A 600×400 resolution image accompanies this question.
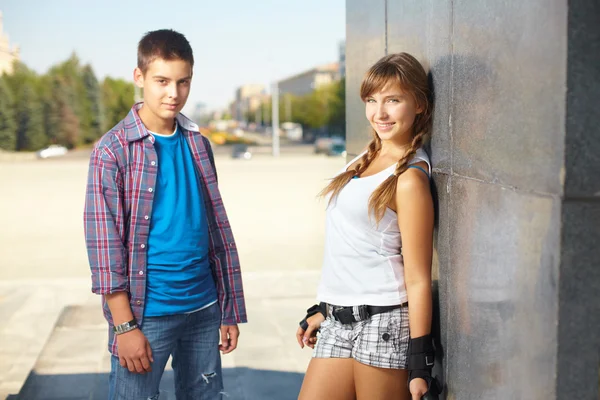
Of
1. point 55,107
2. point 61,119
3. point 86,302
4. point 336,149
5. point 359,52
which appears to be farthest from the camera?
point 55,107

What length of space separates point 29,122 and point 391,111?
261ft

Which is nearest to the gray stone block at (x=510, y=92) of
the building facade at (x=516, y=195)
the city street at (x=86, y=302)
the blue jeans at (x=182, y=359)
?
the building facade at (x=516, y=195)

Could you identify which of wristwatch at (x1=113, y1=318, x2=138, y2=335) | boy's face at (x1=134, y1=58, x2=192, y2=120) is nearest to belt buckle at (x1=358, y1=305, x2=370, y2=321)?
wristwatch at (x1=113, y1=318, x2=138, y2=335)

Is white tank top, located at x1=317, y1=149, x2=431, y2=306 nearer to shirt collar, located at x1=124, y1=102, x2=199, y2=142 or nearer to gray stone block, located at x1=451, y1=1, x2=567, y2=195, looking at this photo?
A: gray stone block, located at x1=451, y1=1, x2=567, y2=195

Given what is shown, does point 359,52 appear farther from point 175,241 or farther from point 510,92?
point 510,92

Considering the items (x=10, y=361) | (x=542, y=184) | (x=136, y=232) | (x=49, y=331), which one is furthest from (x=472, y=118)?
(x=49, y=331)

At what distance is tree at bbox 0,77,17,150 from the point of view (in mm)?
73438

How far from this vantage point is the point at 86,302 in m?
7.18

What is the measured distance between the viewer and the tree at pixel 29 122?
75438 mm

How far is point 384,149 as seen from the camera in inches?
98.1

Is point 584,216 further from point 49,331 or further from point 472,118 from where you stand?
point 49,331

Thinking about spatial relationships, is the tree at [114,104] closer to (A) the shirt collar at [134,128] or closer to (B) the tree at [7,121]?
(B) the tree at [7,121]

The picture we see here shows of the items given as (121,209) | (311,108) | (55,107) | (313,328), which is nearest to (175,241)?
(121,209)

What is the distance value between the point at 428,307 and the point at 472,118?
640 mm
